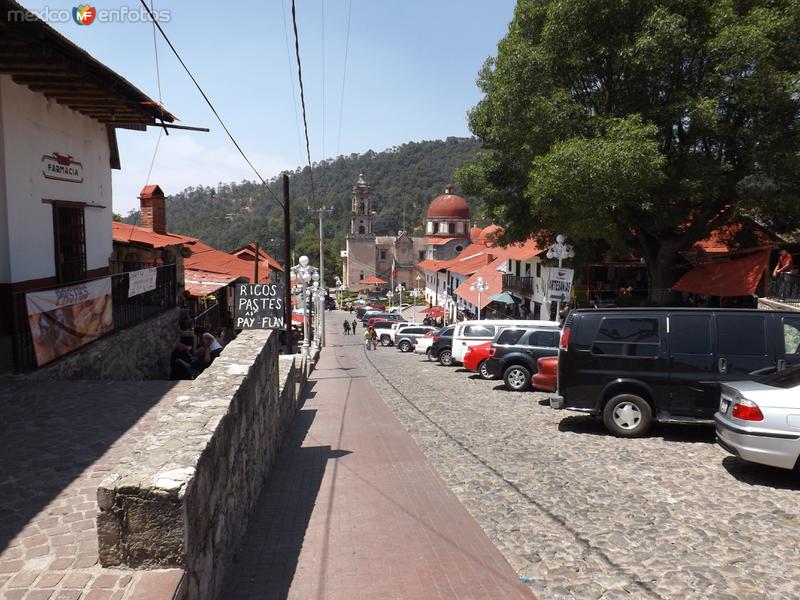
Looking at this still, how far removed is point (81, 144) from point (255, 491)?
922 cm

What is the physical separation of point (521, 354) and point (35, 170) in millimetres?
10444

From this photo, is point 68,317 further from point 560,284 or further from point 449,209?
point 449,209

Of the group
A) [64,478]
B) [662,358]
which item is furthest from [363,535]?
[662,358]

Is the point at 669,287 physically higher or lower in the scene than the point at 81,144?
lower

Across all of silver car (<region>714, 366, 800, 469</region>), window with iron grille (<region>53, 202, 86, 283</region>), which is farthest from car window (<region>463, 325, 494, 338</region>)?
silver car (<region>714, 366, 800, 469</region>)

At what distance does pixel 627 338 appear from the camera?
886 cm

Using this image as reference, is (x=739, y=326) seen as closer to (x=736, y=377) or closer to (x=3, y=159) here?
(x=736, y=377)

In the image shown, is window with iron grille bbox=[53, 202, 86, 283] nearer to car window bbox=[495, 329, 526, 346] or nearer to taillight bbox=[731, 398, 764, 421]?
car window bbox=[495, 329, 526, 346]

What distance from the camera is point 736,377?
27.2 ft

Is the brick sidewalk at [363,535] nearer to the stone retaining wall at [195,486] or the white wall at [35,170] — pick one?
the stone retaining wall at [195,486]

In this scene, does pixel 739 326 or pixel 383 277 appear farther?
pixel 383 277

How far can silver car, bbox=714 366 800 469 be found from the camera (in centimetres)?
→ 630

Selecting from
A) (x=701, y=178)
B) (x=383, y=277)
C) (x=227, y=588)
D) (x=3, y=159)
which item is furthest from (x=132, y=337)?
(x=383, y=277)

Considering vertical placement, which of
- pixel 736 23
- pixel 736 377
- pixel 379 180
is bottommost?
pixel 736 377
